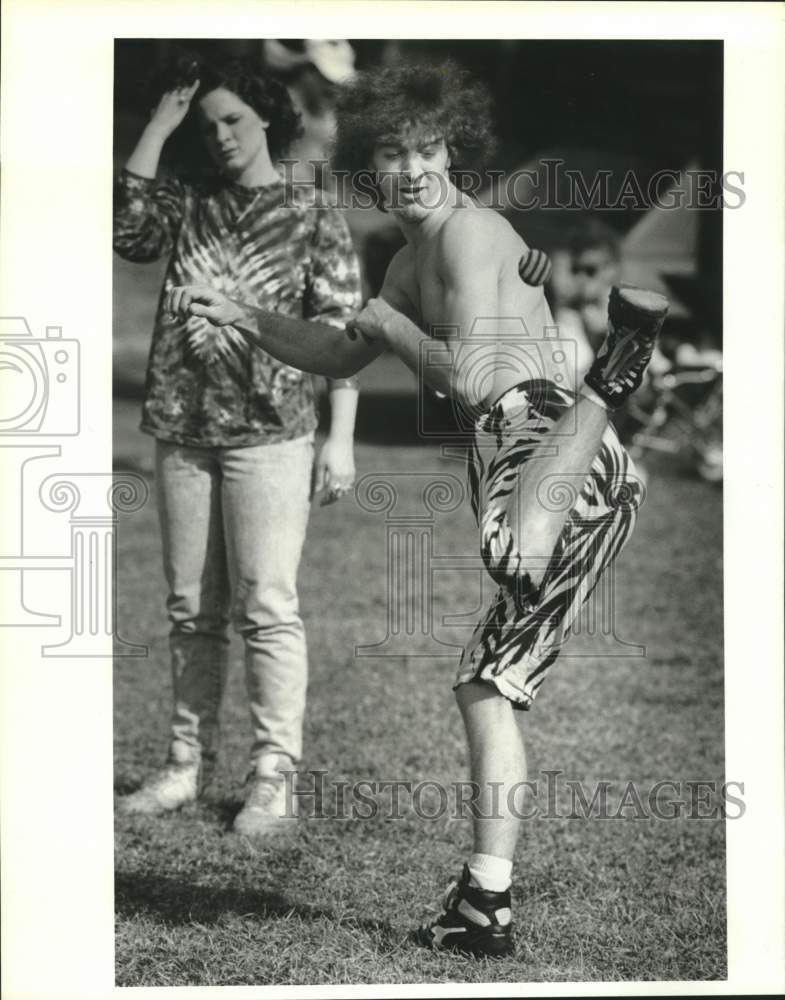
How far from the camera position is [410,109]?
2967 mm

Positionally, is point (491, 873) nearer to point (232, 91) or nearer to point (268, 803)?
point (268, 803)

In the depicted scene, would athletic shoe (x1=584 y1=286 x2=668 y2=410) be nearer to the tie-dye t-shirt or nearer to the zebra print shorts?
the zebra print shorts

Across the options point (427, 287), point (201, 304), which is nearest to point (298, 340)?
point (201, 304)

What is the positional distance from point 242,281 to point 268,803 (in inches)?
53.6

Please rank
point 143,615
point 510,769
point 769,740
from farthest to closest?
point 143,615 → point 769,740 → point 510,769

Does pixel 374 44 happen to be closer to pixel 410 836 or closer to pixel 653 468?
pixel 410 836

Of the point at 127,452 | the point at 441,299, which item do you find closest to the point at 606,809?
the point at 441,299

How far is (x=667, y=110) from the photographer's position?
20.1ft

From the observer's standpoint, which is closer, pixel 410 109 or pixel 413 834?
pixel 410 109

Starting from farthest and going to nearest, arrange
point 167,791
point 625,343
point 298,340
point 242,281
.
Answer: point 167,791
point 242,281
point 298,340
point 625,343

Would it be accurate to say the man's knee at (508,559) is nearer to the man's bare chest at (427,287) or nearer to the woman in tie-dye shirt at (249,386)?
the man's bare chest at (427,287)

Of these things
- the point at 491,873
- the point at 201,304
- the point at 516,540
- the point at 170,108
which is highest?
the point at 170,108

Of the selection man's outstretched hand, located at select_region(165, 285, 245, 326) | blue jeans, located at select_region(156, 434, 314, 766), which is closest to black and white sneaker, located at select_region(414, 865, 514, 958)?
blue jeans, located at select_region(156, 434, 314, 766)

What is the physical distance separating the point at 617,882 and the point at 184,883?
103 centimetres
